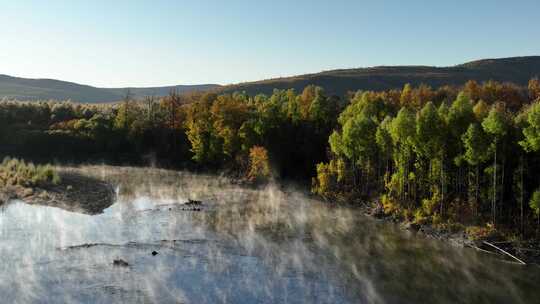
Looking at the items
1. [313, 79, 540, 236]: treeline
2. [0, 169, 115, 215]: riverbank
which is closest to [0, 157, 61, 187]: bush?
[0, 169, 115, 215]: riverbank

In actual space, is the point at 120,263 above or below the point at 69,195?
below

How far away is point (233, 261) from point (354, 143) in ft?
106

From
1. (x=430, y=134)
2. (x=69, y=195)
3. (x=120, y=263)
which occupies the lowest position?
(x=120, y=263)

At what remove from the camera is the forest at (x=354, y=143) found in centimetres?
5256

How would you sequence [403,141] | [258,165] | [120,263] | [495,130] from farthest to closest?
[258,165], [403,141], [495,130], [120,263]

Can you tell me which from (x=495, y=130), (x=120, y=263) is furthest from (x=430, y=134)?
(x=120, y=263)

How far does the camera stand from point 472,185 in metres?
56.3

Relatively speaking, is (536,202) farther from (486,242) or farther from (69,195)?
(69,195)

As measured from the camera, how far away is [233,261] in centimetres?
4409

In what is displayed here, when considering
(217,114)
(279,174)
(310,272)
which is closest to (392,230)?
(310,272)

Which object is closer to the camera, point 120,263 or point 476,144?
point 120,263

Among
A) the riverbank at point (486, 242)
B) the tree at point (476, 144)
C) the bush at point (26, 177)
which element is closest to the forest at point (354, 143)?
the tree at point (476, 144)

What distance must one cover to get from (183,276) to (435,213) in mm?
29435

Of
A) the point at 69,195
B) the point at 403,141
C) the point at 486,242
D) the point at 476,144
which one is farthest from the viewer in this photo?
the point at 69,195
